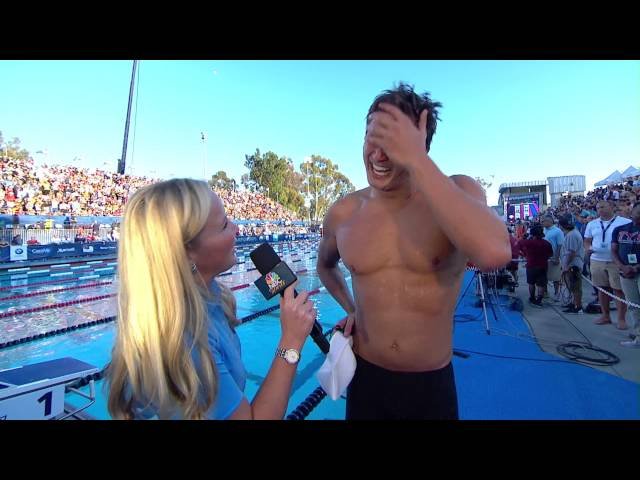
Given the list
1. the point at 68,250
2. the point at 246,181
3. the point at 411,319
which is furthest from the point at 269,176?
the point at 411,319

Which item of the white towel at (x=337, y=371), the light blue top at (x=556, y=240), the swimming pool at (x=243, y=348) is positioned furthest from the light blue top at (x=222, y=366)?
the light blue top at (x=556, y=240)

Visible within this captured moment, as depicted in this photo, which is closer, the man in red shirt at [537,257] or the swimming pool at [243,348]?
the swimming pool at [243,348]

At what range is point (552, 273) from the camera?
277 inches

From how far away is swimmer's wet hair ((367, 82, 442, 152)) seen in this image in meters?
1.36

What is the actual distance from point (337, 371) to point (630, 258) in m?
4.71

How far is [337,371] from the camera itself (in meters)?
1.38

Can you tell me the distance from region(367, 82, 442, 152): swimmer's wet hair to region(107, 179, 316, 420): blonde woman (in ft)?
2.76

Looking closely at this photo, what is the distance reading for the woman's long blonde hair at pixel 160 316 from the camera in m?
0.90

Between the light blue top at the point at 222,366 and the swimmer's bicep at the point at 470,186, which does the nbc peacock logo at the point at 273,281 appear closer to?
the light blue top at the point at 222,366

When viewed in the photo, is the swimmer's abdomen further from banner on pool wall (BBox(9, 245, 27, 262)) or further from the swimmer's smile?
banner on pool wall (BBox(9, 245, 27, 262))

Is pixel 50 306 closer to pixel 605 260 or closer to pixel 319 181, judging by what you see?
pixel 605 260

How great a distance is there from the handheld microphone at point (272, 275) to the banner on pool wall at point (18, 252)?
47.3 ft

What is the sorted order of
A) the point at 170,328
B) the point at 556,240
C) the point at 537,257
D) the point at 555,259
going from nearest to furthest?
the point at 170,328 → the point at 537,257 → the point at 555,259 → the point at 556,240

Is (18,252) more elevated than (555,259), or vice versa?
(555,259)
